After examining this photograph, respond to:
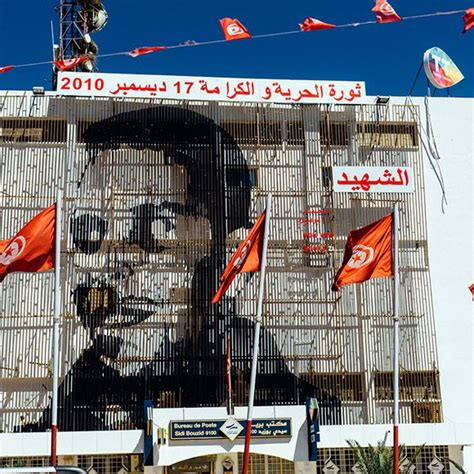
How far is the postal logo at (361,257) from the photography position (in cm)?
2138

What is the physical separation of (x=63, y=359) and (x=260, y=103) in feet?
40.4

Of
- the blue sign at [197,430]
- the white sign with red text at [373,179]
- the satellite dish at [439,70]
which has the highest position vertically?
the satellite dish at [439,70]

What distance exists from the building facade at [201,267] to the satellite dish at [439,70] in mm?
1839

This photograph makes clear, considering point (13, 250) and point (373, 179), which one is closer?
point (13, 250)

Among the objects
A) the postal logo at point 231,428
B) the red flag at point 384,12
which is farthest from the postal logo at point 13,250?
the red flag at point 384,12

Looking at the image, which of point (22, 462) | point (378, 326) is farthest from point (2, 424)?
point (378, 326)

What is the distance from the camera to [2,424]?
91.6 ft

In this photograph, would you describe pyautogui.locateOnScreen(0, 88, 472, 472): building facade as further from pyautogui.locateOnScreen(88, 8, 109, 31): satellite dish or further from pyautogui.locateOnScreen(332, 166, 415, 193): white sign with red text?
pyautogui.locateOnScreen(88, 8, 109, 31): satellite dish

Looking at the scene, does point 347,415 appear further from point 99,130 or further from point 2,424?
point 99,130

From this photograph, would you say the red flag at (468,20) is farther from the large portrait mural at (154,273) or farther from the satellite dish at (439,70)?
the large portrait mural at (154,273)

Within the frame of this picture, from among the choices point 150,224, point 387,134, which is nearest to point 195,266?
point 150,224

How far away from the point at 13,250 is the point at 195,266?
10.4m

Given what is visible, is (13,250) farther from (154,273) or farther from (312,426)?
(312,426)

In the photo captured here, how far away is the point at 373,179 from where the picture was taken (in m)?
30.4
